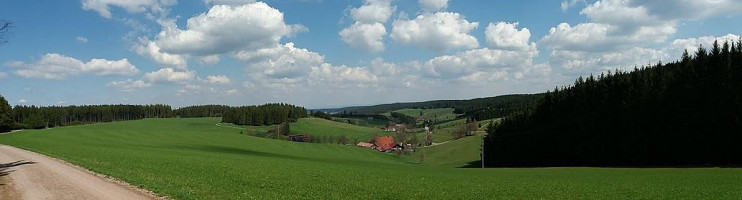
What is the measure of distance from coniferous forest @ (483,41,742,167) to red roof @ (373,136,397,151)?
8226cm

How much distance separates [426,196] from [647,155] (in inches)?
1974

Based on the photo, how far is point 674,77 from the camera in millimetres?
→ 60156

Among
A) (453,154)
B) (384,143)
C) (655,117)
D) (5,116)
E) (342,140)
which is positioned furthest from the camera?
(384,143)

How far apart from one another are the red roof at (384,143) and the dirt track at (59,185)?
13263 cm

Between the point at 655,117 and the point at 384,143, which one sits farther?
the point at 384,143

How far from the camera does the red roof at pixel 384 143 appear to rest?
6353 inches

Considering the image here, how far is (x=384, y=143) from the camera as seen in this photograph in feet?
541

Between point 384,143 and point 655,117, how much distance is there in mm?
110936

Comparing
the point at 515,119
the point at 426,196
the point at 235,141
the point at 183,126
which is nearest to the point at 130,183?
the point at 426,196

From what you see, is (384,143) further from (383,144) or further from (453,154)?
(453,154)

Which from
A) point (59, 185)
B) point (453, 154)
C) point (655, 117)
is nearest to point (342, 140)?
point (453, 154)

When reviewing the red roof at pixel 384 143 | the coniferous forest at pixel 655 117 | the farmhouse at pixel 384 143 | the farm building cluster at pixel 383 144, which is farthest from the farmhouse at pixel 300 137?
the coniferous forest at pixel 655 117

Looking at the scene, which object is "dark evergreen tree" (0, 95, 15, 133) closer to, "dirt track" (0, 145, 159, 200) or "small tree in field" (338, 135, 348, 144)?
"small tree in field" (338, 135, 348, 144)

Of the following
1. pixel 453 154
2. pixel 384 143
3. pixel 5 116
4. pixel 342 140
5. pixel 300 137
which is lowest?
pixel 453 154
